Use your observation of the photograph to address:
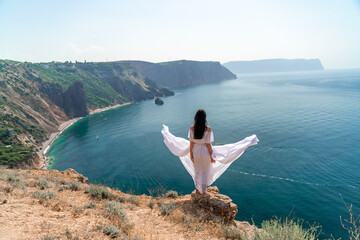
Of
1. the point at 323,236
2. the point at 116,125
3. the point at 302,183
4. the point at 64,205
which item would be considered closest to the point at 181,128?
the point at 116,125

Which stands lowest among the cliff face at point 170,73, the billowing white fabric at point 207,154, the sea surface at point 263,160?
the sea surface at point 263,160

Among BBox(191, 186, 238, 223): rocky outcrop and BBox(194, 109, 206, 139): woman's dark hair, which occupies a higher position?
BBox(194, 109, 206, 139): woman's dark hair

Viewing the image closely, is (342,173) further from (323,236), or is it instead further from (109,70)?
(109,70)

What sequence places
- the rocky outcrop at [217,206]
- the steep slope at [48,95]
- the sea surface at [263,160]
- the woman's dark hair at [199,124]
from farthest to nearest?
the steep slope at [48,95] < the sea surface at [263,160] < the rocky outcrop at [217,206] < the woman's dark hair at [199,124]

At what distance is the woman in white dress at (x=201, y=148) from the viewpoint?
5602mm

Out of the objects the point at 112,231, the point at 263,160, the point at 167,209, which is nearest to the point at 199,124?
the point at 167,209

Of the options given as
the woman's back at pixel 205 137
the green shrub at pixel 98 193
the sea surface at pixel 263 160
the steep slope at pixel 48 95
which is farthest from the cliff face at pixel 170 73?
the woman's back at pixel 205 137

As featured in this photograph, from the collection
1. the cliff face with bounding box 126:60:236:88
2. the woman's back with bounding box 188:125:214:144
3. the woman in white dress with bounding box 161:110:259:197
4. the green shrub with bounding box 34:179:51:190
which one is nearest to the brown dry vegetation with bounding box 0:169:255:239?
the green shrub with bounding box 34:179:51:190

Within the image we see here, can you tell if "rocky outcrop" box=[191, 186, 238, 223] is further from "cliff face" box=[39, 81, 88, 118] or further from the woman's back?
"cliff face" box=[39, 81, 88, 118]

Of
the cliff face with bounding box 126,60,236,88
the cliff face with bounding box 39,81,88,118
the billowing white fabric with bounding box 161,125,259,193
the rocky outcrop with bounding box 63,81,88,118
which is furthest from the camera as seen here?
the cliff face with bounding box 126,60,236,88

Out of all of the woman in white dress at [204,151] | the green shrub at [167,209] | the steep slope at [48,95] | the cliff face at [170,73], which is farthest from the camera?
the cliff face at [170,73]

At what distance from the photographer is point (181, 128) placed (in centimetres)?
5131

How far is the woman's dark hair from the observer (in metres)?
5.49

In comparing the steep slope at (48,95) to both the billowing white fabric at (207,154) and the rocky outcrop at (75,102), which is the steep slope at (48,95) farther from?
the billowing white fabric at (207,154)
